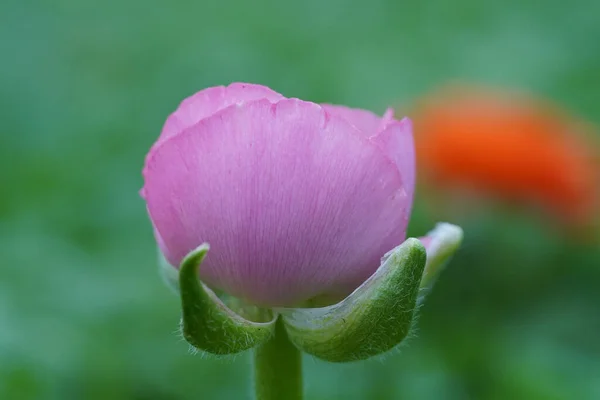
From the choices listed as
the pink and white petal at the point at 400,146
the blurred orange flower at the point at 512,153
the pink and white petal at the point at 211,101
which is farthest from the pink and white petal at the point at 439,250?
the blurred orange flower at the point at 512,153

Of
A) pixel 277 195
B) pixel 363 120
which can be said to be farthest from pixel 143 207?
pixel 277 195

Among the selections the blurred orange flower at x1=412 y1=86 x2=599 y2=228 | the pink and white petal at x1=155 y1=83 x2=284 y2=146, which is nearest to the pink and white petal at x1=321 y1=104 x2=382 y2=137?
the pink and white petal at x1=155 y1=83 x2=284 y2=146

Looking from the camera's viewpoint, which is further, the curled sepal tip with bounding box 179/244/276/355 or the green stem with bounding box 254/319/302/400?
the green stem with bounding box 254/319/302/400

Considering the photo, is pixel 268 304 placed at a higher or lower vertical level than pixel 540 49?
lower

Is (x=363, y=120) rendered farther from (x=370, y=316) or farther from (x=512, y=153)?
(x=512, y=153)

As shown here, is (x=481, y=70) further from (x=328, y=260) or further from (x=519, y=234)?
(x=328, y=260)

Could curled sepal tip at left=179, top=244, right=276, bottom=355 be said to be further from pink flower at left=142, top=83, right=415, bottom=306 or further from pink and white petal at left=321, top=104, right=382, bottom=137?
pink and white petal at left=321, top=104, right=382, bottom=137

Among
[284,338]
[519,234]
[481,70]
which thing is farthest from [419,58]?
[284,338]
